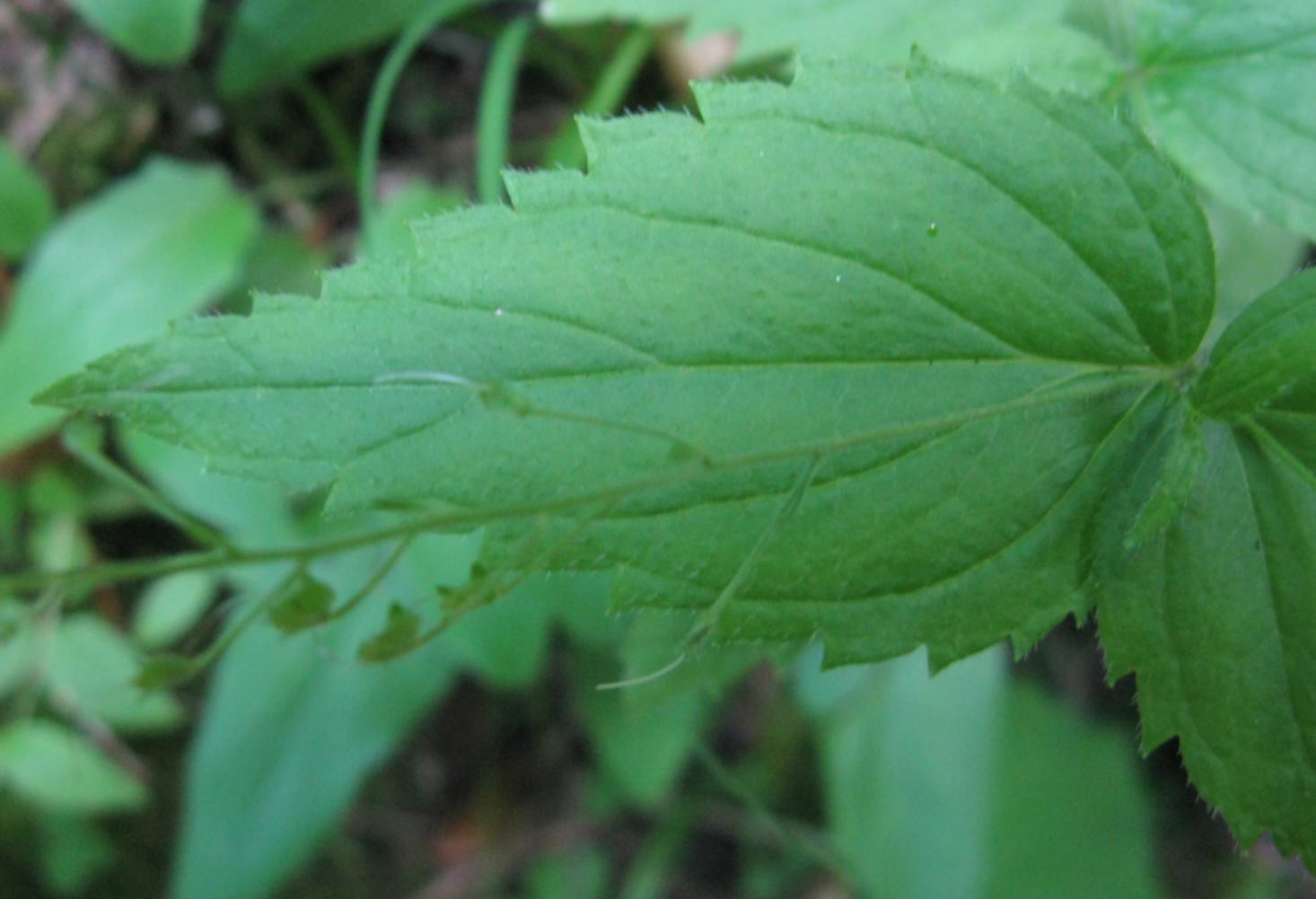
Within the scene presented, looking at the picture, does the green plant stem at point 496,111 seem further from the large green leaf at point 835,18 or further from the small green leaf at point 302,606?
the small green leaf at point 302,606

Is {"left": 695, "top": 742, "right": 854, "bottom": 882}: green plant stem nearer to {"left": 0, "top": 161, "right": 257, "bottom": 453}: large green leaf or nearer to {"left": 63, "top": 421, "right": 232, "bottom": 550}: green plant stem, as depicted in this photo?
{"left": 63, "top": 421, "right": 232, "bottom": 550}: green plant stem

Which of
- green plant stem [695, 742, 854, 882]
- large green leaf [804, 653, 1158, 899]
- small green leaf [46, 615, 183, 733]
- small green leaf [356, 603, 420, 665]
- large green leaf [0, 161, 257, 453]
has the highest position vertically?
large green leaf [0, 161, 257, 453]

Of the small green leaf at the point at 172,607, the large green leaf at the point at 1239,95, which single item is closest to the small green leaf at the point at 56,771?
the small green leaf at the point at 172,607

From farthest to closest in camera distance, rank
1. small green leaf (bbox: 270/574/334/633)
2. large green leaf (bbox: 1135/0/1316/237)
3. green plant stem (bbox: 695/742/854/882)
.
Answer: green plant stem (bbox: 695/742/854/882) → large green leaf (bbox: 1135/0/1316/237) → small green leaf (bbox: 270/574/334/633)

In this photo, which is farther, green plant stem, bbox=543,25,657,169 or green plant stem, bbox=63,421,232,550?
green plant stem, bbox=543,25,657,169

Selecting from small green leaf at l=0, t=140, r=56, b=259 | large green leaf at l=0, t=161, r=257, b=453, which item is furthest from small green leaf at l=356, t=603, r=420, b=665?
small green leaf at l=0, t=140, r=56, b=259

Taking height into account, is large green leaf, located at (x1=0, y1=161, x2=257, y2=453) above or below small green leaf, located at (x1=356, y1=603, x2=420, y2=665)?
above

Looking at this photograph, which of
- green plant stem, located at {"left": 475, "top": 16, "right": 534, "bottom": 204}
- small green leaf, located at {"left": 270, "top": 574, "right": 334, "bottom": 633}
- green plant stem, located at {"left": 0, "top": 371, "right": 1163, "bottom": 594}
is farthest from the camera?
green plant stem, located at {"left": 475, "top": 16, "right": 534, "bottom": 204}

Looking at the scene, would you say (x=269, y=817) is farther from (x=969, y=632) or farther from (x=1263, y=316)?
(x=1263, y=316)
